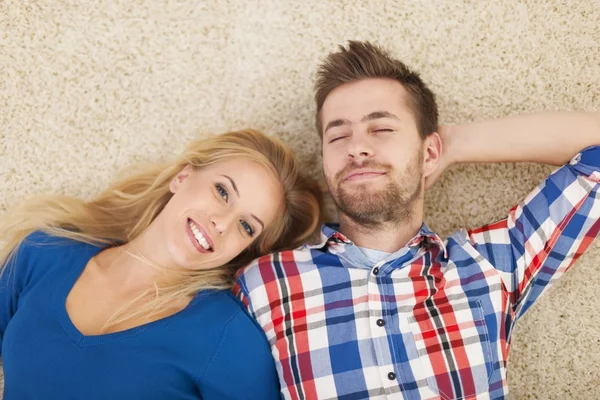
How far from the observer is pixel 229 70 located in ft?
5.53

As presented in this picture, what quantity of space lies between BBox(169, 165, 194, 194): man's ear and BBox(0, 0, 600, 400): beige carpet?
0.64ft

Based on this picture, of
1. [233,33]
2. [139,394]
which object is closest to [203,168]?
[233,33]

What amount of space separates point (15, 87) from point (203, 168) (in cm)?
72

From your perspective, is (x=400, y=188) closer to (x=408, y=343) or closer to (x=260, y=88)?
(x=408, y=343)

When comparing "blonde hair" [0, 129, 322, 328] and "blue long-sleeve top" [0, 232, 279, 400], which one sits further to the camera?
"blonde hair" [0, 129, 322, 328]

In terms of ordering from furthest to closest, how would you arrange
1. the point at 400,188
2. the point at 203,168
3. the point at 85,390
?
1. the point at 203,168
2. the point at 400,188
3. the point at 85,390

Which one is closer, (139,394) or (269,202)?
(139,394)

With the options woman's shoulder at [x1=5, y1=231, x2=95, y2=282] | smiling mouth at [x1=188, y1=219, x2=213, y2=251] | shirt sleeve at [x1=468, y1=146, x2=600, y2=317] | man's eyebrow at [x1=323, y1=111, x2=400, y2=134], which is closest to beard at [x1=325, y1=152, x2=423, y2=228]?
man's eyebrow at [x1=323, y1=111, x2=400, y2=134]

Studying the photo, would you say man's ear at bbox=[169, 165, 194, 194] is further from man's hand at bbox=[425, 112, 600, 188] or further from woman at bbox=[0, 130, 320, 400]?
man's hand at bbox=[425, 112, 600, 188]

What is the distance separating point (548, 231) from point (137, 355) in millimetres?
1102

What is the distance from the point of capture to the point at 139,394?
49.8 inches

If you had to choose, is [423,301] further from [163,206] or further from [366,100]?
[163,206]

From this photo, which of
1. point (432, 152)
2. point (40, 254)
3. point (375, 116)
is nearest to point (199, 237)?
point (40, 254)

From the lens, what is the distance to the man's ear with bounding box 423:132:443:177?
4.78 ft
